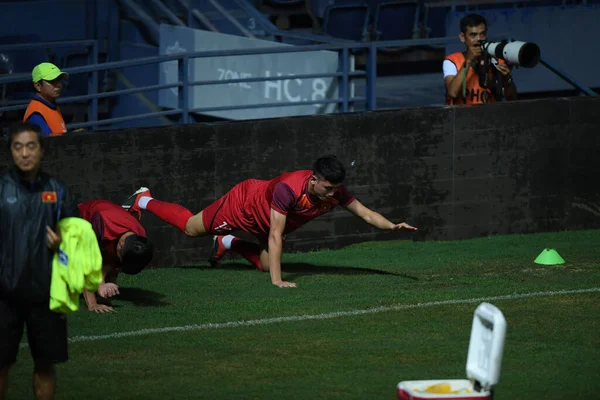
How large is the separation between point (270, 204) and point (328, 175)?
108cm

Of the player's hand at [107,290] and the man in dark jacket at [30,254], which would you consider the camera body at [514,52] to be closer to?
the player's hand at [107,290]

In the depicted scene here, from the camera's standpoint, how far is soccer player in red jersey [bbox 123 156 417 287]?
36.5ft

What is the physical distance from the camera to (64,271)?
7086 millimetres

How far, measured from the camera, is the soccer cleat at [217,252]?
512 inches

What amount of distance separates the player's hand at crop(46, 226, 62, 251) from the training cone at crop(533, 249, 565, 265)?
6.81 meters

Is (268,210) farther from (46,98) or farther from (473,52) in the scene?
(473,52)

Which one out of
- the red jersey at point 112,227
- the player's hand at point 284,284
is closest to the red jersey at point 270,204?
the player's hand at point 284,284

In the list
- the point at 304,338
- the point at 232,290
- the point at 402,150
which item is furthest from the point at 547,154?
the point at 304,338

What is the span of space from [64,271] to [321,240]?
23.8 ft

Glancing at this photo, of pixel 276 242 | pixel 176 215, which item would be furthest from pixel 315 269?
pixel 276 242

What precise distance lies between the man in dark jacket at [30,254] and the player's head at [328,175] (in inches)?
155

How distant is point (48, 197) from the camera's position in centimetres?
712

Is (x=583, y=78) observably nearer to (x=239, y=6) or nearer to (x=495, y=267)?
(x=239, y=6)

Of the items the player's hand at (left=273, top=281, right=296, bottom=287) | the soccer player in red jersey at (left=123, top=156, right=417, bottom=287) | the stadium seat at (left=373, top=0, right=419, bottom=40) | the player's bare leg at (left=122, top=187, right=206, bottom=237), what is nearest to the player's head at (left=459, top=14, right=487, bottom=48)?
the soccer player in red jersey at (left=123, top=156, right=417, bottom=287)
